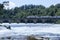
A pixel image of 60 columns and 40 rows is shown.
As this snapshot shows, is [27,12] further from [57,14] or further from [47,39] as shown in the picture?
[47,39]

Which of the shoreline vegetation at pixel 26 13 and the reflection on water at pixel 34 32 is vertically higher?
the reflection on water at pixel 34 32

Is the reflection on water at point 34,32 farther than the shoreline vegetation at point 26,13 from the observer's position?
No

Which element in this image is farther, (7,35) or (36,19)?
(36,19)

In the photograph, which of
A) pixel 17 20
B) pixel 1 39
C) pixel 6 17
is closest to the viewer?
pixel 1 39

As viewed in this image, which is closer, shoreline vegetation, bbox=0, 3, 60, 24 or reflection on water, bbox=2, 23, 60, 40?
reflection on water, bbox=2, 23, 60, 40

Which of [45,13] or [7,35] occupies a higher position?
[7,35]

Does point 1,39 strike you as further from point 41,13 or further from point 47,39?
point 41,13

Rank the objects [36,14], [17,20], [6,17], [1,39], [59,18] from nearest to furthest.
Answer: [1,39]
[6,17]
[17,20]
[59,18]
[36,14]

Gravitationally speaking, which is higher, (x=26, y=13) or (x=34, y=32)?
(x=34, y=32)

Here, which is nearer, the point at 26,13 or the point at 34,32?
the point at 34,32

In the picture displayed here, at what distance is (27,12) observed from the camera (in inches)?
295

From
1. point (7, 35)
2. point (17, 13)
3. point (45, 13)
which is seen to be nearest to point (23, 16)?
point (17, 13)

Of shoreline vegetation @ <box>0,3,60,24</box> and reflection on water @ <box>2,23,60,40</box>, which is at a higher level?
reflection on water @ <box>2,23,60,40</box>

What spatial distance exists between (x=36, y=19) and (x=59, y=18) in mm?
740
